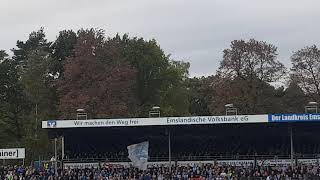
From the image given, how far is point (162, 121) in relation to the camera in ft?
130

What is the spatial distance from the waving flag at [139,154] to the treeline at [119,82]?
1831 centimetres

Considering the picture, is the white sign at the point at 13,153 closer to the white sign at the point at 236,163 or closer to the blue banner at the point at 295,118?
the white sign at the point at 236,163

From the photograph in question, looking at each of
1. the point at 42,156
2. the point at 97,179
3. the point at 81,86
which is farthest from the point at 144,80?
the point at 97,179

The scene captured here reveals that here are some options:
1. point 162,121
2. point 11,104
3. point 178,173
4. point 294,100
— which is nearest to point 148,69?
point 11,104

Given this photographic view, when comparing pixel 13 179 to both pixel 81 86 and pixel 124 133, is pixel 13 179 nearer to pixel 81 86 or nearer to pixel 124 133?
pixel 124 133

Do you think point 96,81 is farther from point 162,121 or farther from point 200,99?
point 200,99

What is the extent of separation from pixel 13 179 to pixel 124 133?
9.09 meters

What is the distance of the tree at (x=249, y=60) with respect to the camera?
6281 cm

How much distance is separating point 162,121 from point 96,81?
2410 cm

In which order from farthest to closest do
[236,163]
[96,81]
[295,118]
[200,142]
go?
[96,81] → [200,142] → [236,163] → [295,118]

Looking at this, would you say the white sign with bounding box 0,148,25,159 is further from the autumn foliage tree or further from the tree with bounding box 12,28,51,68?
the tree with bounding box 12,28,51,68

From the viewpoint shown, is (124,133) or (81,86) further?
(81,86)

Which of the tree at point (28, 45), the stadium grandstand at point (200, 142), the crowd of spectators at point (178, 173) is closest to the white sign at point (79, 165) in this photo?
the stadium grandstand at point (200, 142)

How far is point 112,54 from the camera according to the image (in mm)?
64938
